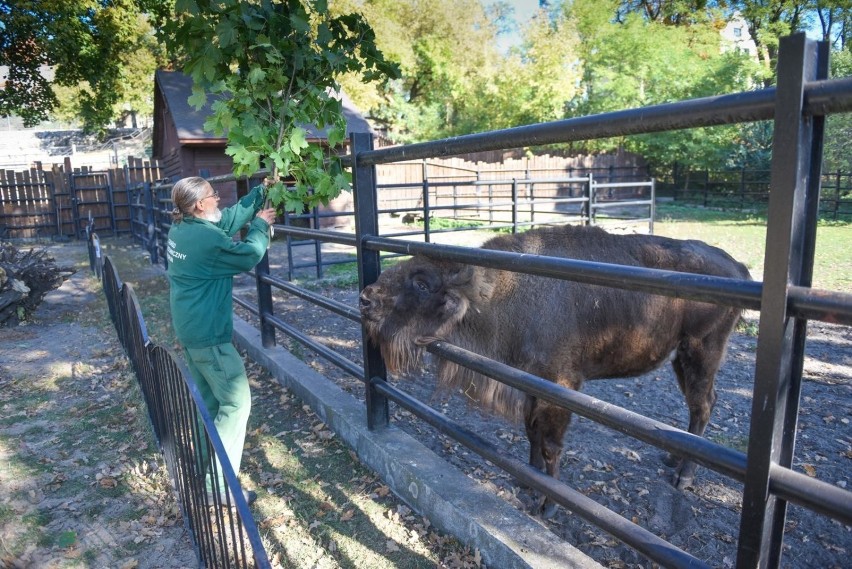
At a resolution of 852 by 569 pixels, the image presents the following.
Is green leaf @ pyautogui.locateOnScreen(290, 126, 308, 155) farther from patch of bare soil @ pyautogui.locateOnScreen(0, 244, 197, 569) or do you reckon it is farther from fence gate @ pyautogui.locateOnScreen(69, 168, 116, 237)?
fence gate @ pyautogui.locateOnScreen(69, 168, 116, 237)

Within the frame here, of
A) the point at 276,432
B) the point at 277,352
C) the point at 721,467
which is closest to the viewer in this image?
the point at 721,467

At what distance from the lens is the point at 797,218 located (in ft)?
4.31

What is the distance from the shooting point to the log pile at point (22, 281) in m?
7.39

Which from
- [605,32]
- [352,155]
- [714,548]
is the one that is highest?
[605,32]

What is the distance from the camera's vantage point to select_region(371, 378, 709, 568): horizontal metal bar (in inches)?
69.9

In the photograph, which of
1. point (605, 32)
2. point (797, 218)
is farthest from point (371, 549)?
point (605, 32)

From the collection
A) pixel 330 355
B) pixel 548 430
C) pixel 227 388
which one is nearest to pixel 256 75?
pixel 227 388

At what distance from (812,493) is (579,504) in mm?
928

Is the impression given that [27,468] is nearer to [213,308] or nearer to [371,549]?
[213,308]

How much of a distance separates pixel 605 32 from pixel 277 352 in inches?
1315

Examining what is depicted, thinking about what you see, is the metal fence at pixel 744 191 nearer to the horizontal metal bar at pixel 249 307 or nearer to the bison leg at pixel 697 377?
the bison leg at pixel 697 377

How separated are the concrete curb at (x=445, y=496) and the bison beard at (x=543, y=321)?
1.58 ft

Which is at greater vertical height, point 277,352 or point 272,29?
point 272,29

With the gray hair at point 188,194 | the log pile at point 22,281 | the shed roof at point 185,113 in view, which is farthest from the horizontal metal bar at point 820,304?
the shed roof at point 185,113
